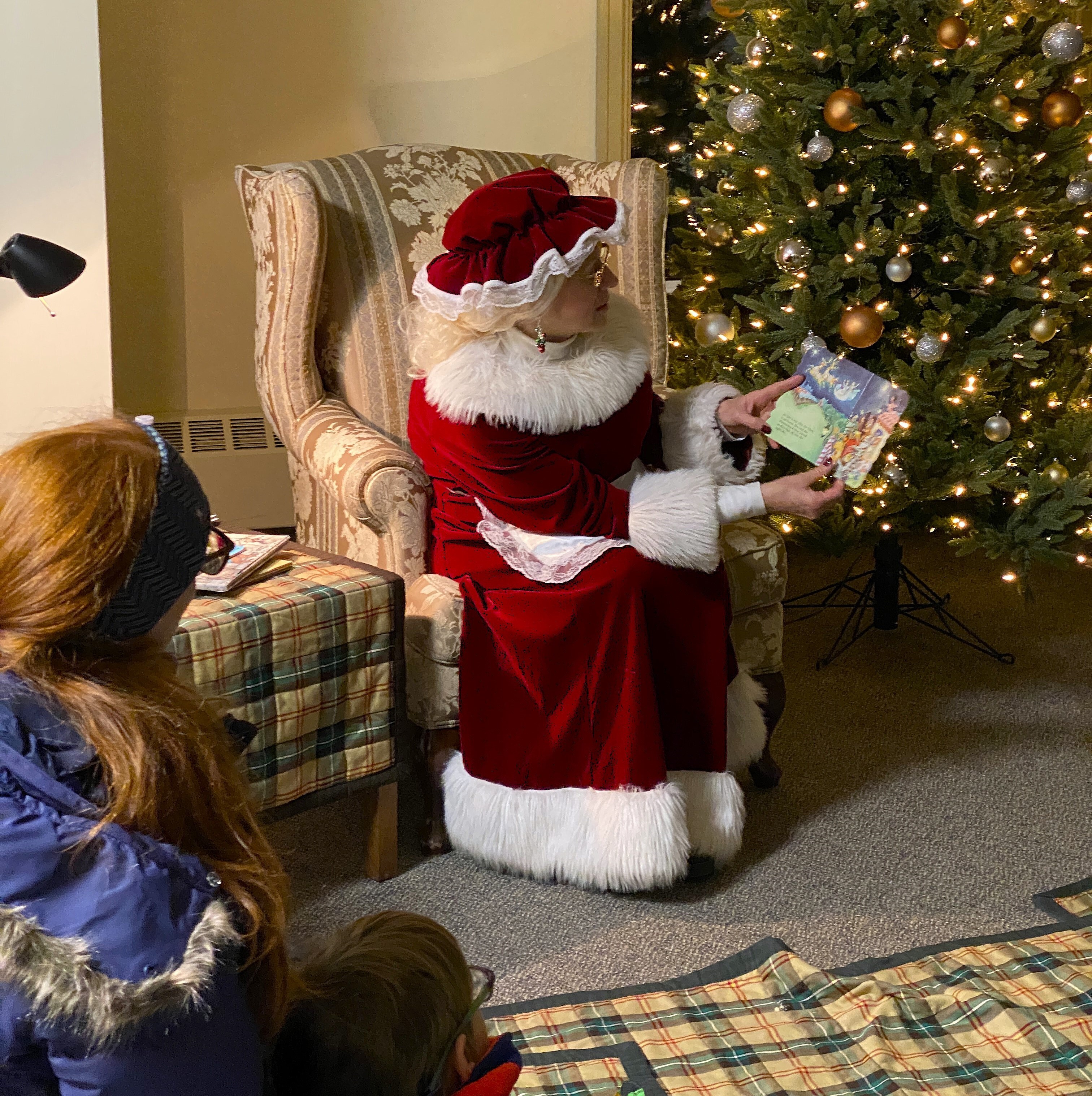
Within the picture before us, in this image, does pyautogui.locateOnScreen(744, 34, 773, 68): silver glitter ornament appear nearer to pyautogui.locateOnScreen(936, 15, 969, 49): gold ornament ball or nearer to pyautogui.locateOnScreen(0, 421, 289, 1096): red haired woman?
pyautogui.locateOnScreen(936, 15, 969, 49): gold ornament ball

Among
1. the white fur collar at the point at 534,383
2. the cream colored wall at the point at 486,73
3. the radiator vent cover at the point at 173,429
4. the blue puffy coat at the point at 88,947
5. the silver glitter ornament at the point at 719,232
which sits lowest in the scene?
the blue puffy coat at the point at 88,947

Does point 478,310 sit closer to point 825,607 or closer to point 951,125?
point 951,125


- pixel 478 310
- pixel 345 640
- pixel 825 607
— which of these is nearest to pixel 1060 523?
pixel 825 607

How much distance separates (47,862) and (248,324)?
2867 mm

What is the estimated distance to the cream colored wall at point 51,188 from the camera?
2.37 meters

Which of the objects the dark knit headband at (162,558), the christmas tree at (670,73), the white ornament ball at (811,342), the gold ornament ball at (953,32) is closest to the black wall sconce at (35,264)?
the dark knit headband at (162,558)

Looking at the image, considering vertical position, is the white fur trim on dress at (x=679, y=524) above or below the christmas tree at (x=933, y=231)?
below

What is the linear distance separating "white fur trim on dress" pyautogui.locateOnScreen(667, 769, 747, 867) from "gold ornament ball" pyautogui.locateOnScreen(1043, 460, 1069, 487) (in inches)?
45.3

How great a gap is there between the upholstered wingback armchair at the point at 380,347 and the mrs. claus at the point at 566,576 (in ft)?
0.34

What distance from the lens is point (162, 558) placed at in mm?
851

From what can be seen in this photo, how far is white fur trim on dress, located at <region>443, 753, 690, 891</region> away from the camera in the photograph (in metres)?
1.92

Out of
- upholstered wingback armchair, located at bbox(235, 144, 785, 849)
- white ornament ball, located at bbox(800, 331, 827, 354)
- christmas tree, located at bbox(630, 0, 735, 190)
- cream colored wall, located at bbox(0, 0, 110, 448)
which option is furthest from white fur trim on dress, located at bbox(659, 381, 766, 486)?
christmas tree, located at bbox(630, 0, 735, 190)

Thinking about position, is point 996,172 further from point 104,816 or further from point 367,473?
point 104,816

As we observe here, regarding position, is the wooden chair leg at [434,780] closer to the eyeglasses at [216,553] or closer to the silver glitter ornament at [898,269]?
the eyeglasses at [216,553]
